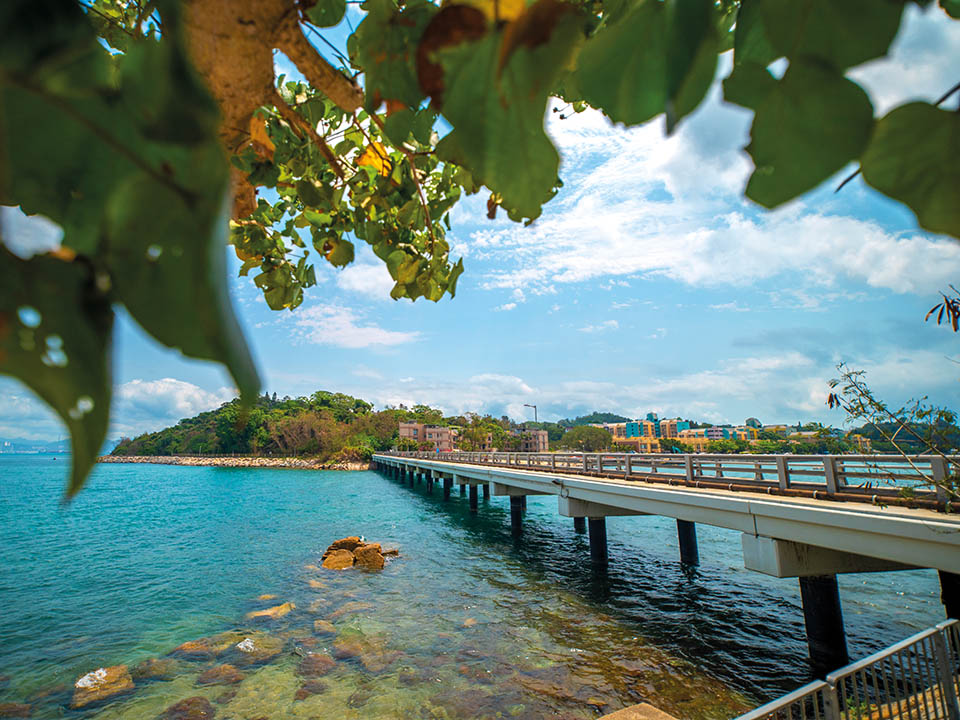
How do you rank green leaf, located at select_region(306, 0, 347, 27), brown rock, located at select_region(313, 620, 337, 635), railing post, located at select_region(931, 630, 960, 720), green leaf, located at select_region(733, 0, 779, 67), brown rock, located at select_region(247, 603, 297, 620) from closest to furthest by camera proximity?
green leaf, located at select_region(733, 0, 779, 67) < green leaf, located at select_region(306, 0, 347, 27) < railing post, located at select_region(931, 630, 960, 720) < brown rock, located at select_region(313, 620, 337, 635) < brown rock, located at select_region(247, 603, 297, 620)

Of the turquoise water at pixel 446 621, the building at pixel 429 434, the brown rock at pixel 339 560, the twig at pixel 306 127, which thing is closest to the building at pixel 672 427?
the building at pixel 429 434

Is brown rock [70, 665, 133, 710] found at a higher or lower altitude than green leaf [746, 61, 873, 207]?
lower

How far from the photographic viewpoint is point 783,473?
8.69 metres

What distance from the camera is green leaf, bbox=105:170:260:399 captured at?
8.8 inches

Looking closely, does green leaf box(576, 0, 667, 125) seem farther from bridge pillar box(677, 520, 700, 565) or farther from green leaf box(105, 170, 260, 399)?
bridge pillar box(677, 520, 700, 565)

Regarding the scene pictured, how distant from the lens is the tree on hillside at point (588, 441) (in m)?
74.1

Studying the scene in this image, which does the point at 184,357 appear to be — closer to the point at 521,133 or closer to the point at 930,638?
the point at 521,133

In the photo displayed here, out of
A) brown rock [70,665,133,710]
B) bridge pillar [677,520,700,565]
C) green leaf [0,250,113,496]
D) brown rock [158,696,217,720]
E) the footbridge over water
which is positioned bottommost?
brown rock [70,665,133,710]

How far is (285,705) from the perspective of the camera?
302 inches

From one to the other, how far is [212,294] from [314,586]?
16.2m

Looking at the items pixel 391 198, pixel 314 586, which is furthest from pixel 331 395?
pixel 391 198

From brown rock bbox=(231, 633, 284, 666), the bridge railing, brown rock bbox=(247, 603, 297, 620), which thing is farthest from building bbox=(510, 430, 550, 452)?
brown rock bbox=(231, 633, 284, 666)

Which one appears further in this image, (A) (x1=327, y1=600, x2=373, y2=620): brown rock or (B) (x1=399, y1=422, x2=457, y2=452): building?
(B) (x1=399, y1=422, x2=457, y2=452): building

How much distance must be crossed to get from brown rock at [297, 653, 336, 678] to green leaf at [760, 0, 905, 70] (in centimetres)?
1058
